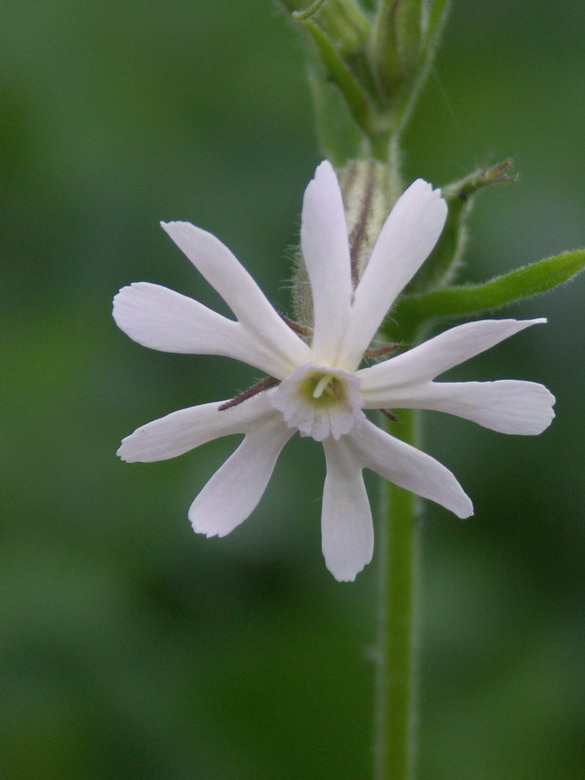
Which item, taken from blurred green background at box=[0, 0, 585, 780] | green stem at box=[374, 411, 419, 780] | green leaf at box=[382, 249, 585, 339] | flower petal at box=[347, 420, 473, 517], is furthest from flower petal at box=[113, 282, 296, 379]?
blurred green background at box=[0, 0, 585, 780]

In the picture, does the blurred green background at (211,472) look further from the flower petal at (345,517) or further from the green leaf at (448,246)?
the flower petal at (345,517)

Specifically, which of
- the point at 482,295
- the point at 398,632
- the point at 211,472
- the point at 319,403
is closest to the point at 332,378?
the point at 319,403

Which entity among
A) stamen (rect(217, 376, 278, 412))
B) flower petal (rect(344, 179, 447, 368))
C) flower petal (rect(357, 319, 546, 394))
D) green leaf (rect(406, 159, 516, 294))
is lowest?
stamen (rect(217, 376, 278, 412))

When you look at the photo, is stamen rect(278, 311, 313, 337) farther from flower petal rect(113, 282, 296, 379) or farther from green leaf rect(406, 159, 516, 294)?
green leaf rect(406, 159, 516, 294)

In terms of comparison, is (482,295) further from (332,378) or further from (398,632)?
(398,632)

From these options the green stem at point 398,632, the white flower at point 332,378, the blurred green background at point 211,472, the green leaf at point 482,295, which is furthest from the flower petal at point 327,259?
the blurred green background at point 211,472

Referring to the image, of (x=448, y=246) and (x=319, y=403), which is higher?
(x=448, y=246)

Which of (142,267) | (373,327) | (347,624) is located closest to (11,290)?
(142,267)
